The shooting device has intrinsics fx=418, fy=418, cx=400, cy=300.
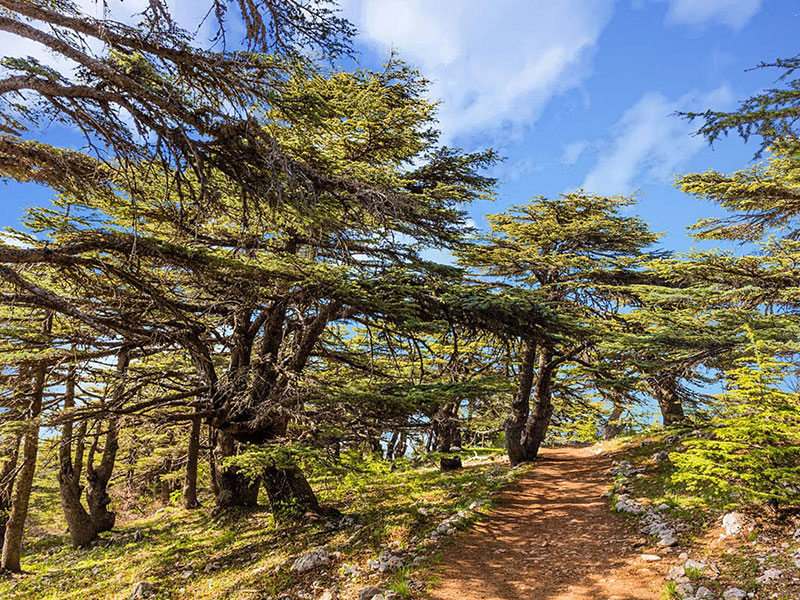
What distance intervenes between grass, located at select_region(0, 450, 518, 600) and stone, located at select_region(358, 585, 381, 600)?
12.1 inches

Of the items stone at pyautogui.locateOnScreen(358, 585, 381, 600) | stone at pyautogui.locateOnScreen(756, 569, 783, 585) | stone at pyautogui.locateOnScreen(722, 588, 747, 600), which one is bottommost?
stone at pyautogui.locateOnScreen(358, 585, 381, 600)

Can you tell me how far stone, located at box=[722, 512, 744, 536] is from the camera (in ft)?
20.1

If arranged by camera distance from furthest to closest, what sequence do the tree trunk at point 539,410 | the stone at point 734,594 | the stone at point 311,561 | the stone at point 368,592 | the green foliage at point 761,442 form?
the tree trunk at point 539,410 < the stone at point 311,561 < the stone at point 368,592 < the green foliage at point 761,442 < the stone at point 734,594

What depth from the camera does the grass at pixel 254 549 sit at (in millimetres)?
7836

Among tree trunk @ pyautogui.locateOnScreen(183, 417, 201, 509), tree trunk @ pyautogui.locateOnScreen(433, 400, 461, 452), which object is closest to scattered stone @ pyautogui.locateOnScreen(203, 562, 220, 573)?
tree trunk @ pyautogui.locateOnScreen(433, 400, 461, 452)

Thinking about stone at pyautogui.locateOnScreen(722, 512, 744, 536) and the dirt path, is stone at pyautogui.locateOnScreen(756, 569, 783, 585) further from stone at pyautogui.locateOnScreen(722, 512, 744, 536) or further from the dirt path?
stone at pyautogui.locateOnScreen(722, 512, 744, 536)

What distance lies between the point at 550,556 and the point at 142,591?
8.01m

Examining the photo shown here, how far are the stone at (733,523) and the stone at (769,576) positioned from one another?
1266mm

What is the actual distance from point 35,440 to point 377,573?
9.53 meters

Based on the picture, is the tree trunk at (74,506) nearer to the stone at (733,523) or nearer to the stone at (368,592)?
the stone at (368,592)

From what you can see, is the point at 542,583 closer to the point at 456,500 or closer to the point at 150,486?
the point at 456,500

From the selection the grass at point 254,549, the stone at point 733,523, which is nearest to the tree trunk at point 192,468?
the grass at point 254,549

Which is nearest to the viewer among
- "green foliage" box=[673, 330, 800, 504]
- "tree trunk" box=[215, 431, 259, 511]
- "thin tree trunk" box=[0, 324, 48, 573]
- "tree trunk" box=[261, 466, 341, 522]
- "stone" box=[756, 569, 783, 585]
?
"stone" box=[756, 569, 783, 585]

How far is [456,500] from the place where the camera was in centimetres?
1068
